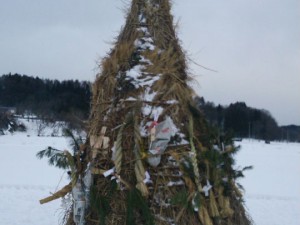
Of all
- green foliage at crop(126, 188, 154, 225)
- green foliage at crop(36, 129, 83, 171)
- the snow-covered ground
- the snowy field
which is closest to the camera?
green foliage at crop(126, 188, 154, 225)

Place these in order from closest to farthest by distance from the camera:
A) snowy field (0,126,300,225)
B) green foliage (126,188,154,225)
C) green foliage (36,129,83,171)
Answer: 1. green foliage (126,188,154,225)
2. green foliage (36,129,83,171)
3. snowy field (0,126,300,225)

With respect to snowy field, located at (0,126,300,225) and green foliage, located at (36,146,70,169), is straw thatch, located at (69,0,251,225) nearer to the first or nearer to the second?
green foliage, located at (36,146,70,169)

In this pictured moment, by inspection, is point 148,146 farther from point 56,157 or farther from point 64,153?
point 56,157

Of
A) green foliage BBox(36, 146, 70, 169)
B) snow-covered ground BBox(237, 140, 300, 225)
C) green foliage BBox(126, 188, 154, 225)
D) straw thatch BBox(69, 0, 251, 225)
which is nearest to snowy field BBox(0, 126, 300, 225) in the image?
snow-covered ground BBox(237, 140, 300, 225)

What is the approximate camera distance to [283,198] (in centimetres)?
927

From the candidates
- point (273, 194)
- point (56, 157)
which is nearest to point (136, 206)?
point (56, 157)

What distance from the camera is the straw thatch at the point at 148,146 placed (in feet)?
7.79

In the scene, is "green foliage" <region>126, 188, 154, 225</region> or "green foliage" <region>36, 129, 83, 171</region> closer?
"green foliage" <region>126, 188, 154, 225</region>

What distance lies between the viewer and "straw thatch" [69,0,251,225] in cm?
238

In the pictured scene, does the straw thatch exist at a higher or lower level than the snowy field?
higher

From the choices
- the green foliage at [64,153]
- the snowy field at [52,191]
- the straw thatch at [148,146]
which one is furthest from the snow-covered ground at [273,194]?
the green foliage at [64,153]

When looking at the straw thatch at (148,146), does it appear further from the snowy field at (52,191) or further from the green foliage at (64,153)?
the snowy field at (52,191)

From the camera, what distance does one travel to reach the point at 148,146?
246 centimetres

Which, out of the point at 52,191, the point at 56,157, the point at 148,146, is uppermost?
the point at 148,146
